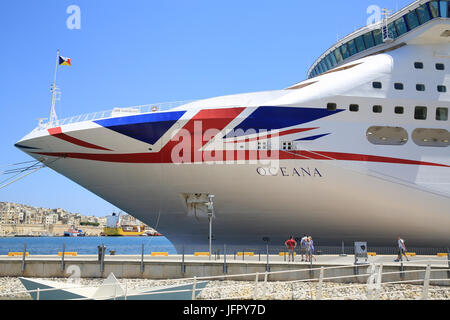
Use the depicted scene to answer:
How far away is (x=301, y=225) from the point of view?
21.4 meters

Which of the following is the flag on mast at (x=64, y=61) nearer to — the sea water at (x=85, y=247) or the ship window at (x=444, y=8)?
the sea water at (x=85, y=247)

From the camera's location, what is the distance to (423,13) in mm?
22625

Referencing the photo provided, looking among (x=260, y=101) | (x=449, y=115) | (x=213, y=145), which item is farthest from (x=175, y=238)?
(x=449, y=115)

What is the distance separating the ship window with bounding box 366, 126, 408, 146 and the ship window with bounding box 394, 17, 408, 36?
558cm

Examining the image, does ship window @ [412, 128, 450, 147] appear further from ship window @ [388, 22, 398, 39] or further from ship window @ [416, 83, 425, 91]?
ship window @ [388, 22, 398, 39]

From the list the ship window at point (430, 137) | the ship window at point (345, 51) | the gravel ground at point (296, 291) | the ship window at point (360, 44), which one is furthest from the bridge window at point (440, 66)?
the gravel ground at point (296, 291)

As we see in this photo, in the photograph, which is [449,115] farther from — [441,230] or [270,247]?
[270,247]

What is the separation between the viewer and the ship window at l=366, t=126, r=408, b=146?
21875mm

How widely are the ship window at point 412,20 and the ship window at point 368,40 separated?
2.41m

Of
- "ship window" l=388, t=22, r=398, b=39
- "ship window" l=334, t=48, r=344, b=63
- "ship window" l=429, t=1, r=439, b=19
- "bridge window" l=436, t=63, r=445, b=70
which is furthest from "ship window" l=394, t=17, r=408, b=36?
"ship window" l=334, t=48, r=344, b=63

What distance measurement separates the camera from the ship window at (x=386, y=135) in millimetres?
21875
